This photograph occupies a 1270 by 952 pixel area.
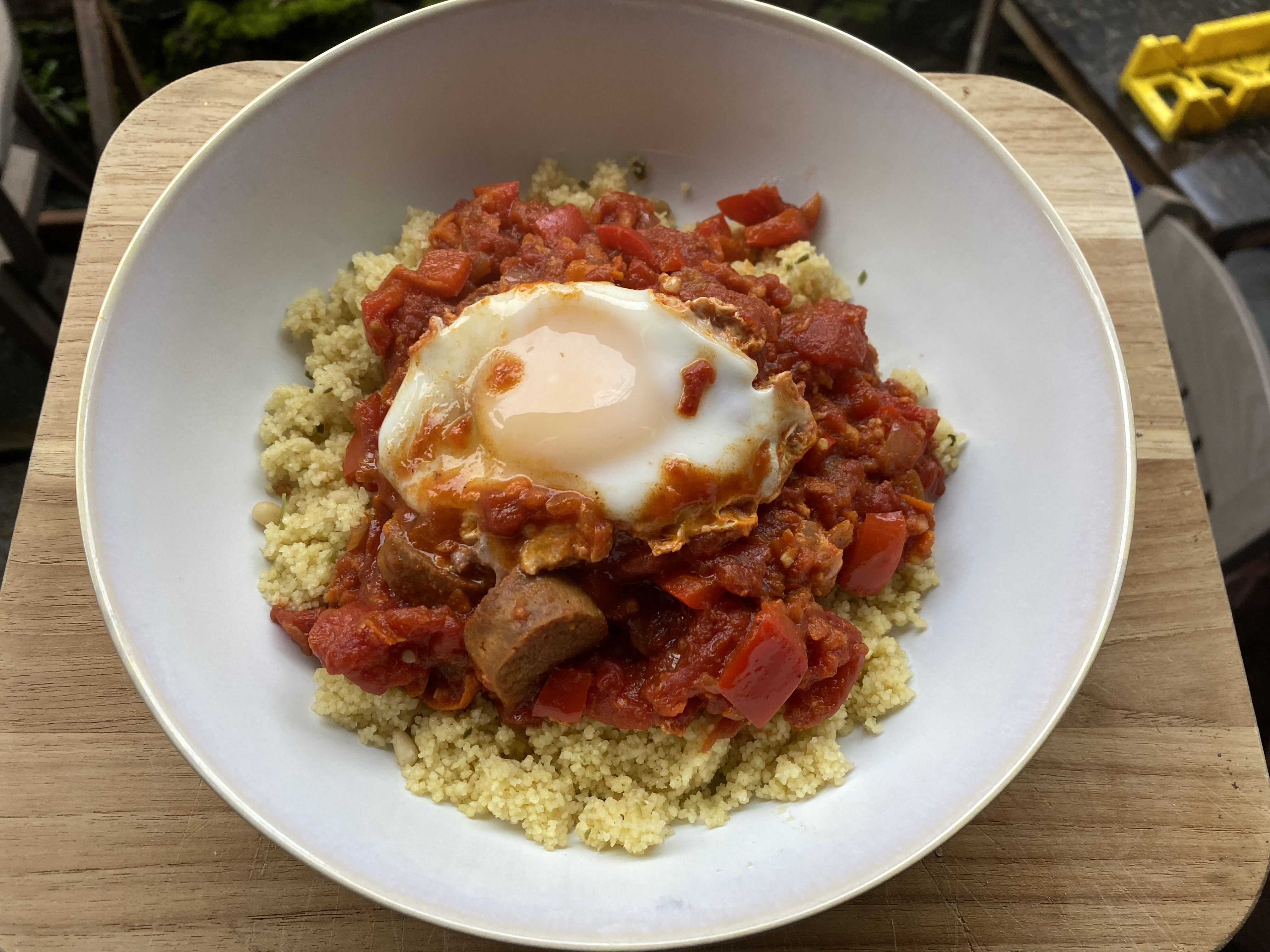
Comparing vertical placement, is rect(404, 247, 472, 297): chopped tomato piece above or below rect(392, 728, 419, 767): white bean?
above

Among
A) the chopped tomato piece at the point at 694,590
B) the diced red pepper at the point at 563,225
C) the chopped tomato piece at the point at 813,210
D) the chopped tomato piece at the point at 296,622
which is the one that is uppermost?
the chopped tomato piece at the point at 813,210

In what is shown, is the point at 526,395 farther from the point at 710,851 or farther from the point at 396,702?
the point at 710,851

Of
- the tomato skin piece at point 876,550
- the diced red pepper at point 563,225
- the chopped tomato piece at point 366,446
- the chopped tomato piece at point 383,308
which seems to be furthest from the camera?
the diced red pepper at point 563,225

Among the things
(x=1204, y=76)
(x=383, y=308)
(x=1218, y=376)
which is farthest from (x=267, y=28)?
(x=1218, y=376)

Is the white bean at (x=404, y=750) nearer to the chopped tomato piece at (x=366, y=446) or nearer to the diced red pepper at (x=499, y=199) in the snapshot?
the chopped tomato piece at (x=366, y=446)

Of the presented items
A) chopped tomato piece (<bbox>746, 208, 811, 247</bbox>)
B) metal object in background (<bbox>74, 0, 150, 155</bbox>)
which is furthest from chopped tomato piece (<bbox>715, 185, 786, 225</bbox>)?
metal object in background (<bbox>74, 0, 150, 155</bbox>)

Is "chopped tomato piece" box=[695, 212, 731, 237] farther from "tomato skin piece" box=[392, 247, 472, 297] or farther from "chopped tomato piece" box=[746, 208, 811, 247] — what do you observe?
"tomato skin piece" box=[392, 247, 472, 297]

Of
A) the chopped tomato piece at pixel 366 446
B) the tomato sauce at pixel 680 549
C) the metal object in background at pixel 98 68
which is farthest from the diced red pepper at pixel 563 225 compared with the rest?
the metal object in background at pixel 98 68
